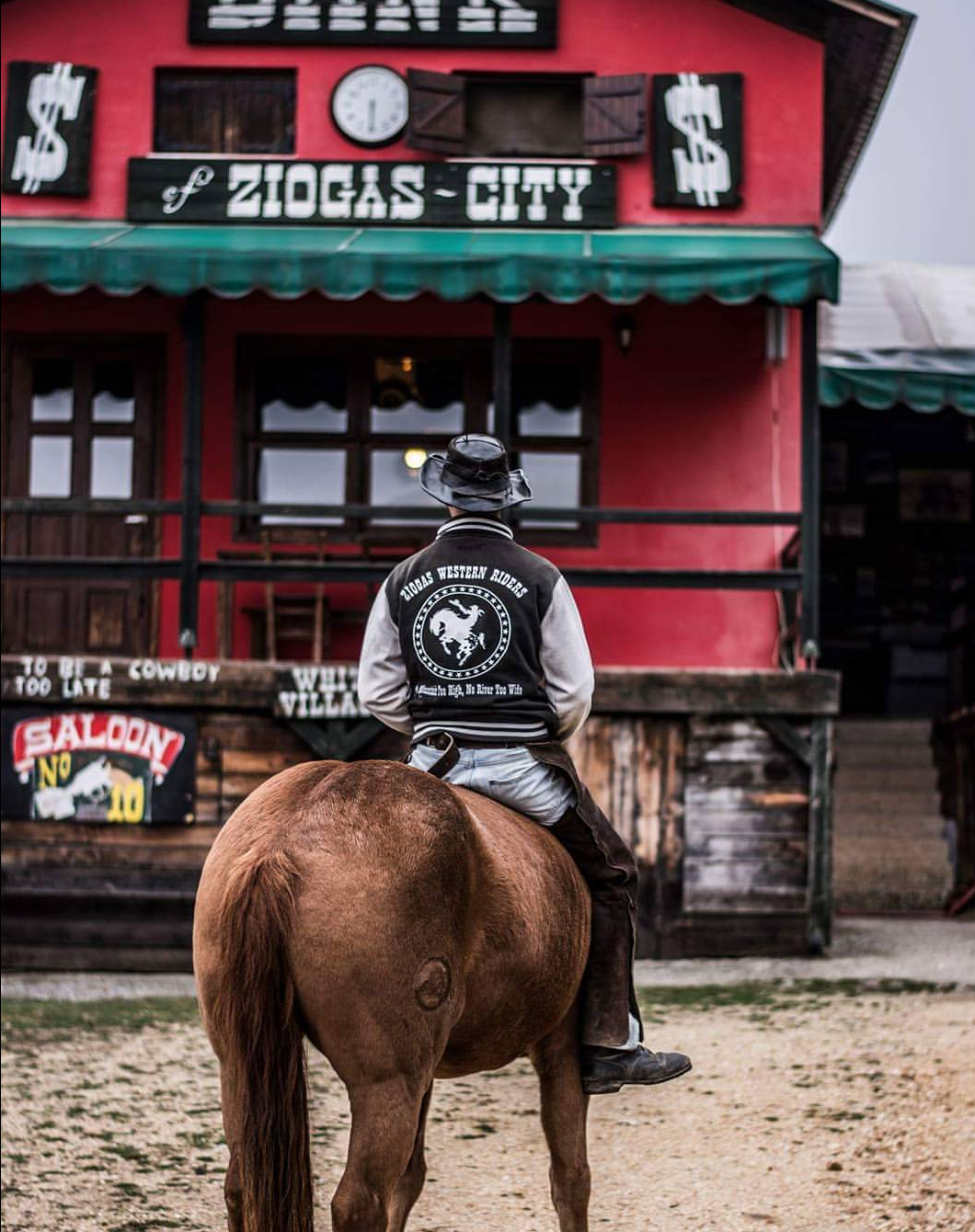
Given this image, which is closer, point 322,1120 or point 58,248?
point 322,1120

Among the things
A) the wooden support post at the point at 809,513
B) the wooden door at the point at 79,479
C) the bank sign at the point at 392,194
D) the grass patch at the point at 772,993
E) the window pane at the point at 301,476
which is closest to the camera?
the grass patch at the point at 772,993

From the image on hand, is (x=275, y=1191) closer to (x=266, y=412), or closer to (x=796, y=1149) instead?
(x=796, y=1149)

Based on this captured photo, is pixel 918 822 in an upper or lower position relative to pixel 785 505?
lower

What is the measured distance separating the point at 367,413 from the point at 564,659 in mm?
8973

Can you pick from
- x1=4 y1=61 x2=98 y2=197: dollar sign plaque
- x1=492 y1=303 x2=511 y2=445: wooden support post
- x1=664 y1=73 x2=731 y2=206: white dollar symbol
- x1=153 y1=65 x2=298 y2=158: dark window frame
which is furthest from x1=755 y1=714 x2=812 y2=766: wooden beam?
x1=4 y1=61 x2=98 y2=197: dollar sign plaque

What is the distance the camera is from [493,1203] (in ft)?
20.0

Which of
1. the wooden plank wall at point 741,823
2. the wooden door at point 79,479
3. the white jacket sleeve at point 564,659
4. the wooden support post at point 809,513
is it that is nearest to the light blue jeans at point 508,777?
the white jacket sleeve at point 564,659

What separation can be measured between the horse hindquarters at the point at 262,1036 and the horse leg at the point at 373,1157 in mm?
99

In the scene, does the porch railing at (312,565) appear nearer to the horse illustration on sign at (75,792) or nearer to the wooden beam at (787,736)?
the wooden beam at (787,736)

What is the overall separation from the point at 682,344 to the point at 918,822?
15.5 ft

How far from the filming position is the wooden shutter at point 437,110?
42.4 feet

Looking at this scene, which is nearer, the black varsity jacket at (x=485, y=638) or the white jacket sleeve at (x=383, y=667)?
the black varsity jacket at (x=485, y=638)

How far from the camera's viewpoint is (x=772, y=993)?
9.92 meters

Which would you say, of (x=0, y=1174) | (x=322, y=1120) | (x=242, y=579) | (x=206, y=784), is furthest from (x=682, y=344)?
(x=0, y=1174)
